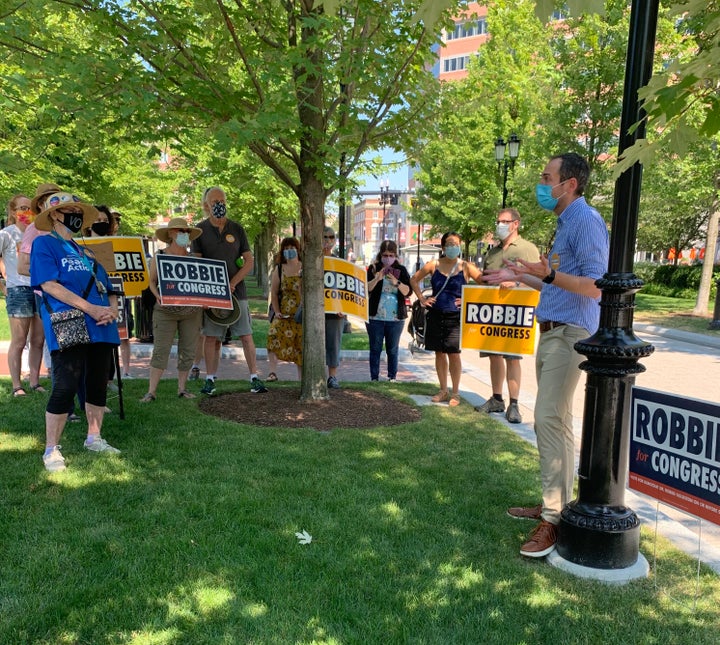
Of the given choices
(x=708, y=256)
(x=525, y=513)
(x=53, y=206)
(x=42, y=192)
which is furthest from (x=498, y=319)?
(x=708, y=256)

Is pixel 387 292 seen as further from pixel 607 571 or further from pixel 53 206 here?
pixel 607 571

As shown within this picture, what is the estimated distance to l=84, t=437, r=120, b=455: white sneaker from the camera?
4.77 meters

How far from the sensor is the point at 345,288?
7633mm

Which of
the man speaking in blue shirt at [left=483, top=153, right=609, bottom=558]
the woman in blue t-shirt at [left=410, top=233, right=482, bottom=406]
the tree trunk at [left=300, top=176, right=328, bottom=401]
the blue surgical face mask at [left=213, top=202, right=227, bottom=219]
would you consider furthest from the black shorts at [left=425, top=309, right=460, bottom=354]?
the man speaking in blue shirt at [left=483, top=153, right=609, bottom=558]

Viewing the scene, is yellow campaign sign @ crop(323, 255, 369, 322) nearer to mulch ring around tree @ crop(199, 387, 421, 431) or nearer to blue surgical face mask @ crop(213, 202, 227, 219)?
mulch ring around tree @ crop(199, 387, 421, 431)

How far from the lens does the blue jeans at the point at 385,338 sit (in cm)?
820

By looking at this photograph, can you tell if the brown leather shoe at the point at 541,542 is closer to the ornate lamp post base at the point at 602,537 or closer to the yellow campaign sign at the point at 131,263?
the ornate lamp post base at the point at 602,537

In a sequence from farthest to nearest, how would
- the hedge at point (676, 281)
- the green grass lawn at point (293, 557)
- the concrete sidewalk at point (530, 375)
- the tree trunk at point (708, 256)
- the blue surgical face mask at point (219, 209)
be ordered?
1. the hedge at point (676, 281)
2. the tree trunk at point (708, 256)
3. the blue surgical face mask at point (219, 209)
4. the concrete sidewalk at point (530, 375)
5. the green grass lawn at point (293, 557)

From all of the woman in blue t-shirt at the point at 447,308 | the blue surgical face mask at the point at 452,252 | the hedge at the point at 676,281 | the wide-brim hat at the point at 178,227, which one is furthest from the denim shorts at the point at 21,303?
the hedge at the point at 676,281

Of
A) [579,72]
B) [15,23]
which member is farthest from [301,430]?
[579,72]

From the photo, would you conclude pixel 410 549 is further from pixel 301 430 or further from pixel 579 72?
pixel 579 72

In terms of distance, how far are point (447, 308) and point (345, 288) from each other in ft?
4.65

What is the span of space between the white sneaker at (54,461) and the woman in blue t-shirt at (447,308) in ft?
14.4

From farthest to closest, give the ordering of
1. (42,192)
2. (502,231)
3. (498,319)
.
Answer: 1. (498,319)
2. (502,231)
3. (42,192)
